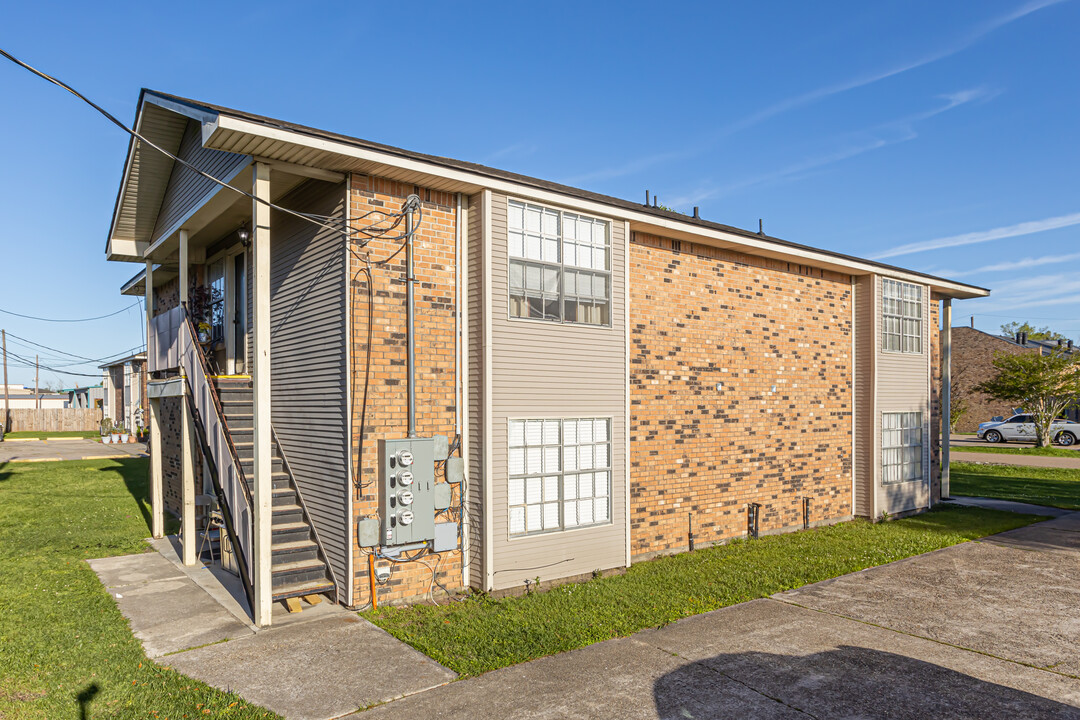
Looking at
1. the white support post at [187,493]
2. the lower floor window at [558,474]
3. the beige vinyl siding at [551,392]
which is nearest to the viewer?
the beige vinyl siding at [551,392]

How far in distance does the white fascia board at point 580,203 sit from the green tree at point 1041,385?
853 inches

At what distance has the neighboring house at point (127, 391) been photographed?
3356 cm

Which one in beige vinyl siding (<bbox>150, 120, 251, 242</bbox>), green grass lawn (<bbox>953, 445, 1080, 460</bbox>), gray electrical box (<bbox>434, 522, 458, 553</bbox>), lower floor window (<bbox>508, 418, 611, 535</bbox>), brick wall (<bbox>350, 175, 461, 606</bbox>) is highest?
beige vinyl siding (<bbox>150, 120, 251, 242</bbox>)

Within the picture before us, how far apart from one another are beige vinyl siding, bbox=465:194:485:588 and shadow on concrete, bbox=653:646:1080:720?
3.03 meters

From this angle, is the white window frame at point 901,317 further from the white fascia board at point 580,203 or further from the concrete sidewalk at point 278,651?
the concrete sidewalk at point 278,651

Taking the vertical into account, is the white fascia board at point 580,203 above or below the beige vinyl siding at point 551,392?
above

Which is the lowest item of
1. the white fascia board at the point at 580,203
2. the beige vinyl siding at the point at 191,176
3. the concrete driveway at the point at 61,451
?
the concrete driveway at the point at 61,451

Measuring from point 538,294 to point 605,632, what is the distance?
414cm

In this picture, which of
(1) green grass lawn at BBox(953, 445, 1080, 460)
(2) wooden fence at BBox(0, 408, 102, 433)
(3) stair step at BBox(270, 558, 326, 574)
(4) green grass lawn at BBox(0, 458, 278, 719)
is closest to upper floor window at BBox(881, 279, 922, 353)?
(3) stair step at BBox(270, 558, 326, 574)

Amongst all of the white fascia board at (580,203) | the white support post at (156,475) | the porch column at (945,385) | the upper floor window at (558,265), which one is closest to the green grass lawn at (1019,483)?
the porch column at (945,385)

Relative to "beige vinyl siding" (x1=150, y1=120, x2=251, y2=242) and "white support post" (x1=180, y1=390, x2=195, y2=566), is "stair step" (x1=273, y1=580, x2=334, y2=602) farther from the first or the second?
"beige vinyl siding" (x1=150, y1=120, x2=251, y2=242)

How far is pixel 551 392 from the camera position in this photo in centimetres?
870

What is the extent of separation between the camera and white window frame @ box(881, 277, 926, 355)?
44.8 ft

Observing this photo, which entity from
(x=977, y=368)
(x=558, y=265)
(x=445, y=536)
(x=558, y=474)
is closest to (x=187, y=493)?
(x=445, y=536)
